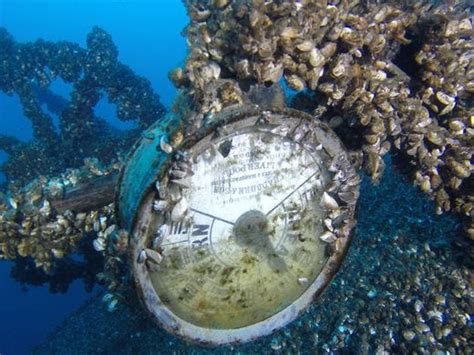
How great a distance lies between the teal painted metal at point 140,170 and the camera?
2283 mm

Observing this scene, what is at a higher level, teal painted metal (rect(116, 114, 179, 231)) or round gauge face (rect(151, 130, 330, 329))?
teal painted metal (rect(116, 114, 179, 231))

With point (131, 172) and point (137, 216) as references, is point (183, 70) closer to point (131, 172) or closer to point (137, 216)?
point (131, 172)

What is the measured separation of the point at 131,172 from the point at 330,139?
1.27 meters

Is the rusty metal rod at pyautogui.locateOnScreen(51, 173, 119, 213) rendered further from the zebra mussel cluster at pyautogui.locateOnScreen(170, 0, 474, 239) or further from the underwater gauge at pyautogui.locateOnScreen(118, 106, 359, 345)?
the zebra mussel cluster at pyautogui.locateOnScreen(170, 0, 474, 239)

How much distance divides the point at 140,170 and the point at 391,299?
2.59m

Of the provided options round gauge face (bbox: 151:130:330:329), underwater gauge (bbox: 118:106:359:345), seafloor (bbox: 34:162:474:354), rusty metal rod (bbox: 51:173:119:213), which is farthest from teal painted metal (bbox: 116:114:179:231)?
seafloor (bbox: 34:162:474:354)

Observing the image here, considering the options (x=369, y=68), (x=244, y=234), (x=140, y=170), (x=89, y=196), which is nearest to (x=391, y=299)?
(x=244, y=234)

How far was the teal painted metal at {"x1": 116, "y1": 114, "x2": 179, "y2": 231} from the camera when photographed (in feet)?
7.49

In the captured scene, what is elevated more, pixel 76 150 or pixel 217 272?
pixel 76 150

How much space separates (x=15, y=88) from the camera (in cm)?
957

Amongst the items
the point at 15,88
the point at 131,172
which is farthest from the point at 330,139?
the point at 15,88

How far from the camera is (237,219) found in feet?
8.43

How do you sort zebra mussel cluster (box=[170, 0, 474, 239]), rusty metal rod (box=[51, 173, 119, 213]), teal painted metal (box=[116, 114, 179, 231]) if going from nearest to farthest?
teal painted metal (box=[116, 114, 179, 231]) → zebra mussel cluster (box=[170, 0, 474, 239]) → rusty metal rod (box=[51, 173, 119, 213])

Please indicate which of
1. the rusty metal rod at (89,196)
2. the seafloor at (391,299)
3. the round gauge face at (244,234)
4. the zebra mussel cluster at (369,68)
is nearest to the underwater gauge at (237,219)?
the round gauge face at (244,234)
